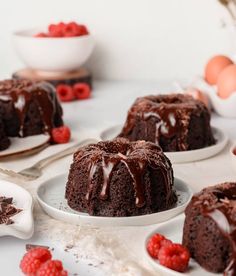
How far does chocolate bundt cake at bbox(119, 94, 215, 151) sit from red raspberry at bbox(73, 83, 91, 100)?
29.5 inches

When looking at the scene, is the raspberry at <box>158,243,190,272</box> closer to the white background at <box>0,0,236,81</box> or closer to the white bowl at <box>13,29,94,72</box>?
the white bowl at <box>13,29,94,72</box>

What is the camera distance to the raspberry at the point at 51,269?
1414 mm

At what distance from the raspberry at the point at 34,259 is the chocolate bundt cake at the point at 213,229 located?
0.85 feet

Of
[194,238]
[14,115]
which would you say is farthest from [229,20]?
[194,238]

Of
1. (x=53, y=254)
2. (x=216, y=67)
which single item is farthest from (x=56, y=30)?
(x=53, y=254)

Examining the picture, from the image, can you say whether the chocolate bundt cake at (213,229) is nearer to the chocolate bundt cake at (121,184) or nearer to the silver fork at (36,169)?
the chocolate bundt cake at (121,184)

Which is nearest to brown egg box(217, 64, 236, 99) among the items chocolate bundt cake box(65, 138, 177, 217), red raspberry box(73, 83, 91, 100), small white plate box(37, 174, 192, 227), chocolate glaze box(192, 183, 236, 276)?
red raspberry box(73, 83, 91, 100)

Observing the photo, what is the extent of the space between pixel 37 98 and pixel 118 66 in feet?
3.41

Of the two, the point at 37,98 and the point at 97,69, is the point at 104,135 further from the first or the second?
the point at 97,69

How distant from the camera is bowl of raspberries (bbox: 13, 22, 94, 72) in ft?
9.95

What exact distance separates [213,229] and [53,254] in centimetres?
33

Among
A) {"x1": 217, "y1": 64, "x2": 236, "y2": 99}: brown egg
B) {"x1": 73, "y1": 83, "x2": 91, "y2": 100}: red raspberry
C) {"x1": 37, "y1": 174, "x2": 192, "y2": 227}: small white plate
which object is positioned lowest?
{"x1": 73, "y1": 83, "x2": 91, "y2": 100}: red raspberry

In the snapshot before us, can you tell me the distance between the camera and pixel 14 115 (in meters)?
2.43

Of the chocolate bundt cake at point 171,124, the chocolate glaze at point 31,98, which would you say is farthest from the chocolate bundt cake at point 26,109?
the chocolate bundt cake at point 171,124
